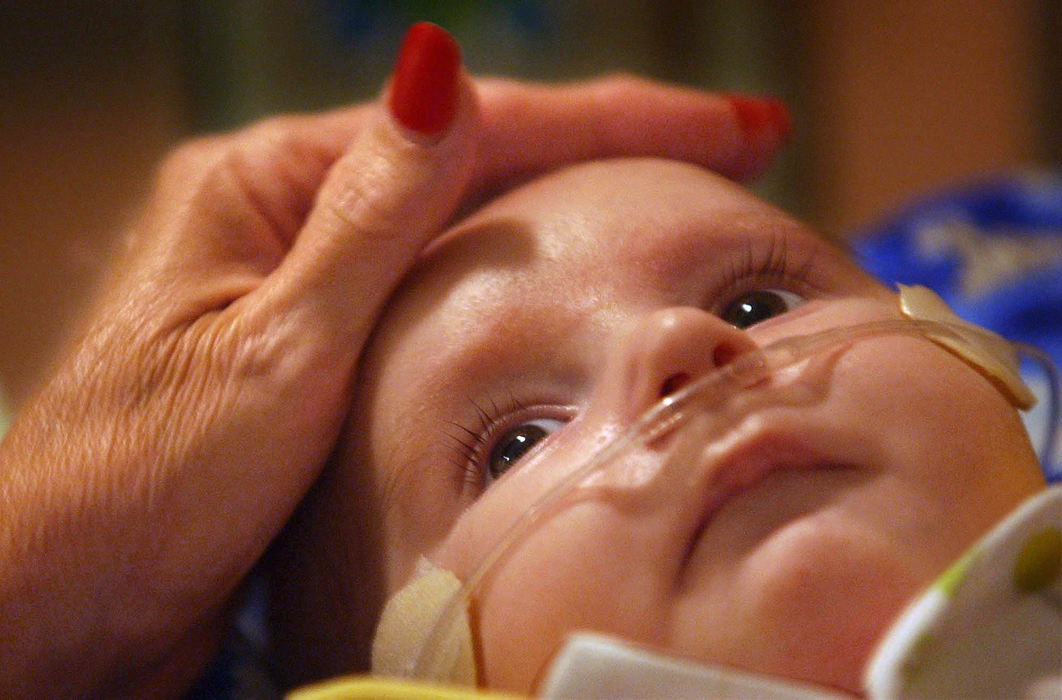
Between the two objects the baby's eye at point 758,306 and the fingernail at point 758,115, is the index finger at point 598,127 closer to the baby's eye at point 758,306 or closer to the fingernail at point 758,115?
the fingernail at point 758,115

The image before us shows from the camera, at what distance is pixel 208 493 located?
0.74 meters

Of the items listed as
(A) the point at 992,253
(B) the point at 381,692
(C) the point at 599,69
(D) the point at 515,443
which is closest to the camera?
(B) the point at 381,692

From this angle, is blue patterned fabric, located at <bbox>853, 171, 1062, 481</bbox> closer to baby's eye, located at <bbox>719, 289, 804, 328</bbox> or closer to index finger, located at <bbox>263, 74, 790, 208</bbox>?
index finger, located at <bbox>263, 74, 790, 208</bbox>

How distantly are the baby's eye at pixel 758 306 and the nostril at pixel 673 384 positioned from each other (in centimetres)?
14

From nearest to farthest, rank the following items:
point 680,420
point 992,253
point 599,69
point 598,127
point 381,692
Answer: point 381,692, point 680,420, point 598,127, point 992,253, point 599,69

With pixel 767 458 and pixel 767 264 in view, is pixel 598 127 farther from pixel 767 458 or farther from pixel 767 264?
pixel 767 458

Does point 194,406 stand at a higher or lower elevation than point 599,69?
higher

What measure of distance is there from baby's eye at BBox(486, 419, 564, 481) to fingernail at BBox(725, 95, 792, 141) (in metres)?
0.53

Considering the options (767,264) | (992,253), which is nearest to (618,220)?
(767,264)

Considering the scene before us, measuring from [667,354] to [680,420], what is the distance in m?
0.05

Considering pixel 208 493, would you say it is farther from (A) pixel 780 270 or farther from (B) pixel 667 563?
(A) pixel 780 270

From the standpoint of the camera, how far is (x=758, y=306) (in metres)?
0.83

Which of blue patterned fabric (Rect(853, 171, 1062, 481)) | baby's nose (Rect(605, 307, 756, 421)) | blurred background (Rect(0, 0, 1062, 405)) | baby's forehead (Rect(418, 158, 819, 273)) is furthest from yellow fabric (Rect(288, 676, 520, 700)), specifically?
blue patterned fabric (Rect(853, 171, 1062, 481))

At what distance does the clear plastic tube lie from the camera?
0.66m
